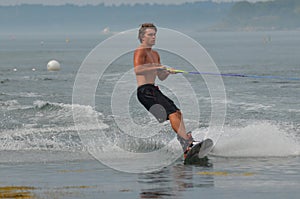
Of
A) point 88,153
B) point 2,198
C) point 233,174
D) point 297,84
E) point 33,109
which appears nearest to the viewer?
point 2,198

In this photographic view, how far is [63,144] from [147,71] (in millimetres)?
4153

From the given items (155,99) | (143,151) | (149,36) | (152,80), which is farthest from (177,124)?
(143,151)

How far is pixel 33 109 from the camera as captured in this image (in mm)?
24969

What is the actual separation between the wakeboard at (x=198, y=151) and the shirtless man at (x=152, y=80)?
102 millimetres

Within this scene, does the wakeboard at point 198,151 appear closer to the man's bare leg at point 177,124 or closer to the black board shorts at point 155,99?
the man's bare leg at point 177,124

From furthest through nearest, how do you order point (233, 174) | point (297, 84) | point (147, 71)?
point (297, 84) → point (147, 71) → point (233, 174)

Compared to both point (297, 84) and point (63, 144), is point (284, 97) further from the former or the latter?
point (63, 144)

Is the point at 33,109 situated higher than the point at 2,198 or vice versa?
the point at 33,109

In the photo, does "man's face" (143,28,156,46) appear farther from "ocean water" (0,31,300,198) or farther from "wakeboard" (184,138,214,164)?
"ocean water" (0,31,300,198)

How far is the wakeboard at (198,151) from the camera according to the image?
13.3 metres

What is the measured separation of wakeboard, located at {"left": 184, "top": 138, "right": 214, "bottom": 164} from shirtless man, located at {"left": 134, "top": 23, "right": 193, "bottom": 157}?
10 centimetres

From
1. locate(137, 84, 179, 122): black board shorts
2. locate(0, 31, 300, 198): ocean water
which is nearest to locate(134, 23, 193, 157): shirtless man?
locate(137, 84, 179, 122): black board shorts

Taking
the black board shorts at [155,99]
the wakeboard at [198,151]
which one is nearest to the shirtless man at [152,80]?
the black board shorts at [155,99]

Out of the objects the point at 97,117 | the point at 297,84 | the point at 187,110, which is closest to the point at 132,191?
the point at 97,117
